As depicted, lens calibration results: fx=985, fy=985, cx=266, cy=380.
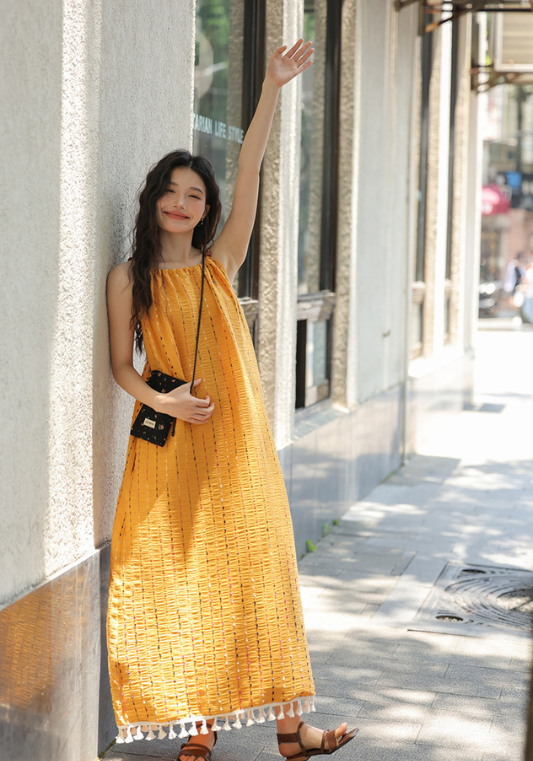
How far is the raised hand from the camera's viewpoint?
3.37 m

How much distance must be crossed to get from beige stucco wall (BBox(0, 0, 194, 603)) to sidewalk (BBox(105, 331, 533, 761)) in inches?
41.9

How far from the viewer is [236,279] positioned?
5777 millimetres

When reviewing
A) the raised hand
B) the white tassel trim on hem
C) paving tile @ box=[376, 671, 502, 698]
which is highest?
the raised hand

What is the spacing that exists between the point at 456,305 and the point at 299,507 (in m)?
7.24

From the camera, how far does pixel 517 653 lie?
15.2 feet

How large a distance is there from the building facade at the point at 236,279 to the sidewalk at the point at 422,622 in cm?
43

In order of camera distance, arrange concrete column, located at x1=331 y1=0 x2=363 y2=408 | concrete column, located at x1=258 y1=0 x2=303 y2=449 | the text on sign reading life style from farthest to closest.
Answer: concrete column, located at x1=331 y1=0 x2=363 y2=408, concrete column, located at x1=258 y1=0 x2=303 y2=449, the text on sign reading life style

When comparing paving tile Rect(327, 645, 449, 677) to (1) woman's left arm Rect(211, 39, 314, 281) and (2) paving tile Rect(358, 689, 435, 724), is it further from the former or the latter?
(1) woman's left arm Rect(211, 39, 314, 281)

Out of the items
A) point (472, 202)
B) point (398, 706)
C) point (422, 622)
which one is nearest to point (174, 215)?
point (398, 706)

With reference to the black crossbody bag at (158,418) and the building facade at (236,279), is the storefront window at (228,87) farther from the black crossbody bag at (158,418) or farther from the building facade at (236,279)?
the black crossbody bag at (158,418)

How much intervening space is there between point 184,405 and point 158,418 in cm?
12

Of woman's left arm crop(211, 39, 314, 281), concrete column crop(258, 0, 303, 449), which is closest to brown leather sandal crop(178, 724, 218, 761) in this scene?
woman's left arm crop(211, 39, 314, 281)

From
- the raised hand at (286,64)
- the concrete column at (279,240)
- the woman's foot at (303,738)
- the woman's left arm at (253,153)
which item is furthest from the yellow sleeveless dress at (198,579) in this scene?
the concrete column at (279,240)

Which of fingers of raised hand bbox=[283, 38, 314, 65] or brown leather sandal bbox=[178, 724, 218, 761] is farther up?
fingers of raised hand bbox=[283, 38, 314, 65]
